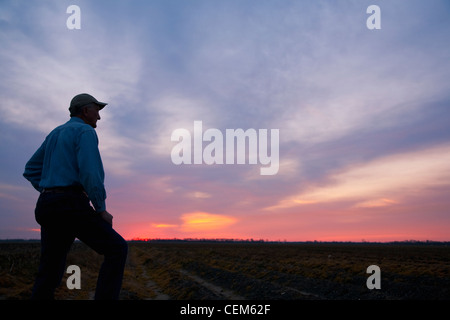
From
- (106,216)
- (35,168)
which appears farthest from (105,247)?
(35,168)

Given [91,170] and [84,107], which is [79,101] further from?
[91,170]

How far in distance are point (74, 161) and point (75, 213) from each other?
49cm

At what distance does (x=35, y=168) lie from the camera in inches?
139

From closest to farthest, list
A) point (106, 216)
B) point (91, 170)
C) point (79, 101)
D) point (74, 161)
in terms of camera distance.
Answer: point (91, 170)
point (106, 216)
point (74, 161)
point (79, 101)

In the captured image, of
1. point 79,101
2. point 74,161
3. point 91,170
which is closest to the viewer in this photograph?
point 91,170

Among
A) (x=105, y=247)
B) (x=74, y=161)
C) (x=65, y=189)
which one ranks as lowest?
(x=105, y=247)

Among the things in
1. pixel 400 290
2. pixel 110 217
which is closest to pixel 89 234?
pixel 110 217

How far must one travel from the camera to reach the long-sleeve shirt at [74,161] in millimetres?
2945

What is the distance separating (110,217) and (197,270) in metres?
22.5

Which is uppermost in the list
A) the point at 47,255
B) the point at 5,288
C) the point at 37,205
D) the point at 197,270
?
the point at 37,205

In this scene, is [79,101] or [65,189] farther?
[79,101]

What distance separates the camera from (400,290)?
1497 centimetres
